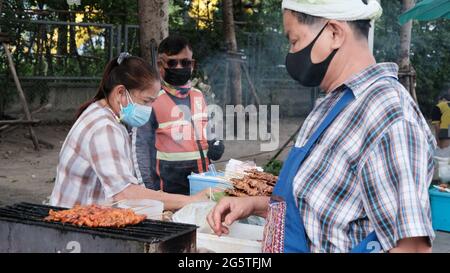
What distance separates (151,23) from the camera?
5.96 meters

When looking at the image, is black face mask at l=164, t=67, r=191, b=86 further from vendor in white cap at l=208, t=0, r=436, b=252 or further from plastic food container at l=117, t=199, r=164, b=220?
vendor in white cap at l=208, t=0, r=436, b=252

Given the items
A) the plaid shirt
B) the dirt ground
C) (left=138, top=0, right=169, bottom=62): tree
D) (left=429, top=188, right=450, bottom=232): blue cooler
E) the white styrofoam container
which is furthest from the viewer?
the dirt ground

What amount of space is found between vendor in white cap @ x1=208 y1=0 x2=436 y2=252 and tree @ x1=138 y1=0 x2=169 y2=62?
168 inches

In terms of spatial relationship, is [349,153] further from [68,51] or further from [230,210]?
[68,51]

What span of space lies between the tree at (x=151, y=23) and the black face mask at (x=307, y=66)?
424 centimetres

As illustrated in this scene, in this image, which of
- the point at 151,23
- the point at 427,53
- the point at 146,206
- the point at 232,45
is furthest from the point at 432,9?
the point at 427,53

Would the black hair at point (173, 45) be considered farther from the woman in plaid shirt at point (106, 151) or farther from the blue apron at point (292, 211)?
the blue apron at point (292, 211)

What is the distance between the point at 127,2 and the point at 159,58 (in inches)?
399

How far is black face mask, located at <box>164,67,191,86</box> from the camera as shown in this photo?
4.66 metres

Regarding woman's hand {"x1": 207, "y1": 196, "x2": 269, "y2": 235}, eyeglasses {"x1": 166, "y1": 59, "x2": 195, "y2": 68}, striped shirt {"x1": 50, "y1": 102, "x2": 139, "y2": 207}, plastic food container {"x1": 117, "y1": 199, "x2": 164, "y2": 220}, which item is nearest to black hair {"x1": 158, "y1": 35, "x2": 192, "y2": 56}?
eyeglasses {"x1": 166, "y1": 59, "x2": 195, "y2": 68}

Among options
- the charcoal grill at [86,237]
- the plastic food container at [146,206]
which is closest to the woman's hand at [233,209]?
the charcoal grill at [86,237]

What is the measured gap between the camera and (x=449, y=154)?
6.34 meters

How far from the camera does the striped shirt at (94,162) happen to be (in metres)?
2.76

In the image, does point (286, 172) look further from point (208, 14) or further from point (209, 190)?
point (208, 14)
